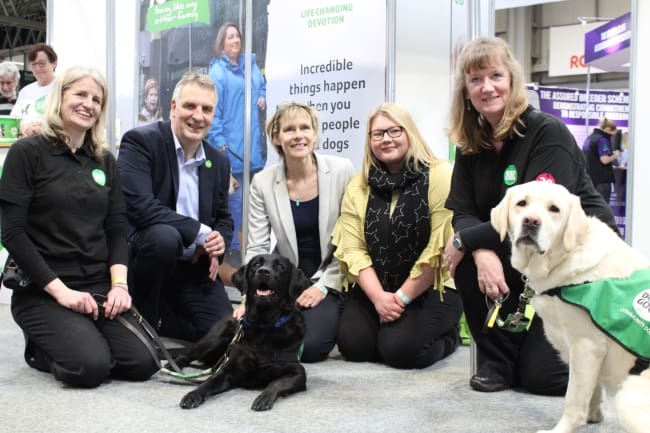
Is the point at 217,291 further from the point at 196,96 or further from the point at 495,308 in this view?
the point at 495,308

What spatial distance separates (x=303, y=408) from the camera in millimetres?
2141

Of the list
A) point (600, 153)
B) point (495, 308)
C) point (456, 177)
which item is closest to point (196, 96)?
point (456, 177)

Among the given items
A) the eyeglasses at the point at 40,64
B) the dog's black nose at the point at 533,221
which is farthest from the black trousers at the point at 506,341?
the eyeglasses at the point at 40,64

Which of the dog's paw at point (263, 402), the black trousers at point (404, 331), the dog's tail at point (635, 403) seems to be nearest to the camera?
the dog's tail at point (635, 403)

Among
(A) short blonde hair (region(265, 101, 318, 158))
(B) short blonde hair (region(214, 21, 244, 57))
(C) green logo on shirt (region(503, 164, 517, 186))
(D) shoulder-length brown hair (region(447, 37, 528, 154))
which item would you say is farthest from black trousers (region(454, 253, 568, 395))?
(B) short blonde hair (region(214, 21, 244, 57))

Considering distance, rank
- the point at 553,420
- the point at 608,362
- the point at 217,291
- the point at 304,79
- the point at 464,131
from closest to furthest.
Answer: the point at 608,362
the point at 553,420
the point at 464,131
the point at 217,291
the point at 304,79

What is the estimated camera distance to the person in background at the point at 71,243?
2357mm

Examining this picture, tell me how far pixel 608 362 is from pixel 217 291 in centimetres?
194

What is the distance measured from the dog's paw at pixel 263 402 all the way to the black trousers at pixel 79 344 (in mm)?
558

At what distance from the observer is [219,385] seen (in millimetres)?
2273

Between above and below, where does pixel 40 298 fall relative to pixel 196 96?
below

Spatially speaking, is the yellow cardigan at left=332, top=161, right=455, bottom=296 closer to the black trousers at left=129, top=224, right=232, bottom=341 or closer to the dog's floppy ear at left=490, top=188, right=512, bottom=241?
the black trousers at left=129, top=224, right=232, bottom=341

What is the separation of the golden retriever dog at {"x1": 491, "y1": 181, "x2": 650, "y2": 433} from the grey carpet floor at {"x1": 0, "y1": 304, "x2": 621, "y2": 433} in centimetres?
30

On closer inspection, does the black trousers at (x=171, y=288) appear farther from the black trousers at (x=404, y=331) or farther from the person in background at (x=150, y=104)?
the person in background at (x=150, y=104)
